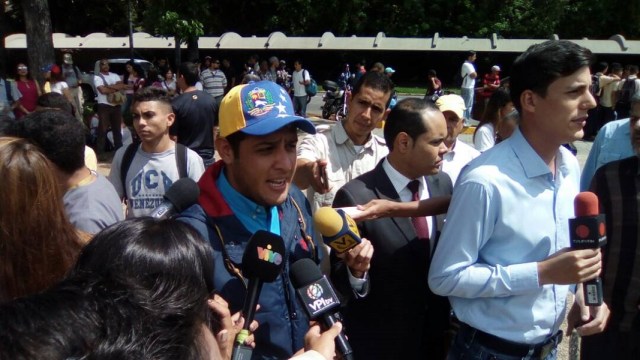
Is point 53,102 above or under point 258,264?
above

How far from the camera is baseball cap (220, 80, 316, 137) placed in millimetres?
2033

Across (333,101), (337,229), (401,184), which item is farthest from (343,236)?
(333,101)

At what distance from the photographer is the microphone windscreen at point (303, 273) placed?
6.42ft

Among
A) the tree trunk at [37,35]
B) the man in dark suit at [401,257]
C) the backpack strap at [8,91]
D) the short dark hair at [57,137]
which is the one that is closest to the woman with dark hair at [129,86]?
the tree trunk at [37,35]

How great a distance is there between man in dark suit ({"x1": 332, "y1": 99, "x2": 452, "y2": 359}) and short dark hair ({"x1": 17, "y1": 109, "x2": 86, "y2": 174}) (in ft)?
4.24

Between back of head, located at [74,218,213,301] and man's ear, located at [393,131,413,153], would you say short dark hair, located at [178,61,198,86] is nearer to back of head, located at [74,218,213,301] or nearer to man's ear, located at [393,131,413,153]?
man's ear, located at [393,131,413,153]

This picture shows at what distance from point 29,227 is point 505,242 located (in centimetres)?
177

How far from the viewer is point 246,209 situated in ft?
7.01

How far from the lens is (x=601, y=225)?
2.20 metres

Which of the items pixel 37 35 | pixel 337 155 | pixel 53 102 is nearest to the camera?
pixel 337 155

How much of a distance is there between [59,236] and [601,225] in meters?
1.95

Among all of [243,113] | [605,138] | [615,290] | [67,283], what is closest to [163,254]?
[67,283]

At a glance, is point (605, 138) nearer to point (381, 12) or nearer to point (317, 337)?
point (317, 337)

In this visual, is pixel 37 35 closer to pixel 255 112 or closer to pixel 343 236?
pixel 255 112
